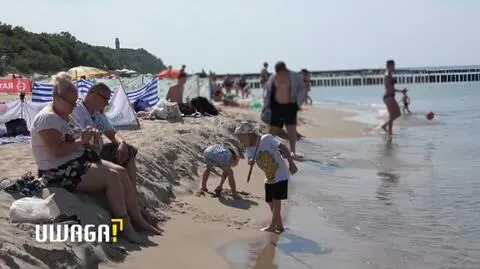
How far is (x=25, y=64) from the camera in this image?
43062mm

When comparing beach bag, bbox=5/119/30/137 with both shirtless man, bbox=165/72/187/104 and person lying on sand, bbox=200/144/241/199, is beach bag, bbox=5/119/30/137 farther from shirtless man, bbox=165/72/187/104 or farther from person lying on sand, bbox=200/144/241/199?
shirtless man, bbox=165/72/187/104

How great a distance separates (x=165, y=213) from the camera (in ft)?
19.3

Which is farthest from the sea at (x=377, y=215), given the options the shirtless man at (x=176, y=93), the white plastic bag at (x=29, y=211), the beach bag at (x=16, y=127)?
the beach bag at (x=16, y=127)

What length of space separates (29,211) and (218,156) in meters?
3.01

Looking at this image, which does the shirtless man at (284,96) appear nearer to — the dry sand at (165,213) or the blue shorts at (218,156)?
the dry sand at (165,213)

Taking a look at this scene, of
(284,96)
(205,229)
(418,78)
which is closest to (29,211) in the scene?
(205,229)

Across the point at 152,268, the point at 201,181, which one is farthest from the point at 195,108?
the point at 152,268

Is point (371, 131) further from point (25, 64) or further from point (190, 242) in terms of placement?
point (25, 64)

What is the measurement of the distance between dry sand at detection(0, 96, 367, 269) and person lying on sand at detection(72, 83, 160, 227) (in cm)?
49

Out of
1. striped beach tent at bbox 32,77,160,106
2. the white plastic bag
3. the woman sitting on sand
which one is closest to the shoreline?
the woman sitting on sand

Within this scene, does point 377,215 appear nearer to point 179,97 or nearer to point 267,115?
point 267,115

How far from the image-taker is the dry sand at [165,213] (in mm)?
3906

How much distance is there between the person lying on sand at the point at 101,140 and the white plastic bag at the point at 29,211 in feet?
3.16

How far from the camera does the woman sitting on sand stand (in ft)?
15.1
